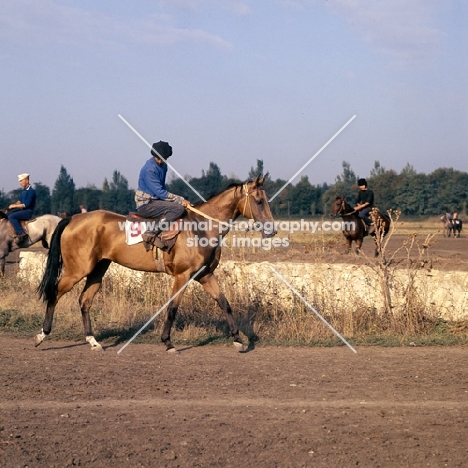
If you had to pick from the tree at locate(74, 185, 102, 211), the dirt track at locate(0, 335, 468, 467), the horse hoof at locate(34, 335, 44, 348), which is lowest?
the dirt track at locate(0, 335, 468, 467)

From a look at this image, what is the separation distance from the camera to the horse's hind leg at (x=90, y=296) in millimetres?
9923

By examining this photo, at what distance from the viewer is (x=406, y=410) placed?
21.5 feet

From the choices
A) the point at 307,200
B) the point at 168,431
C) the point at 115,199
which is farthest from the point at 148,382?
the point at 307,200

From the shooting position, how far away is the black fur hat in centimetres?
970

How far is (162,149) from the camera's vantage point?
9727 millimetres

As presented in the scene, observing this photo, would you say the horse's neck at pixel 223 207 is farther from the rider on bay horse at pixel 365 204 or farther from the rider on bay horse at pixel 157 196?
the rider on bay horse at pixel 365 204

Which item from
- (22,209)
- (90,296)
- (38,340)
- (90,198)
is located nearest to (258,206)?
(90,296)

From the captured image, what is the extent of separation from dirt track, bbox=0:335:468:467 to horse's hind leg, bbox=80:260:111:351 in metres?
0.29

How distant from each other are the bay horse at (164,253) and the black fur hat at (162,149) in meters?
0.86

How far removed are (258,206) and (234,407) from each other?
3587 mm

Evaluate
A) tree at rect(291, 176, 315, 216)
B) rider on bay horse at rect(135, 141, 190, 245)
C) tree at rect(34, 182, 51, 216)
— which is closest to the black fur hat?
rider on bay horse at rect(135, 141, 190, 245)

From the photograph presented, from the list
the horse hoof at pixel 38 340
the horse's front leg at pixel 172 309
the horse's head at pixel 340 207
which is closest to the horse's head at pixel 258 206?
the horse's front leg at pixel 172 309

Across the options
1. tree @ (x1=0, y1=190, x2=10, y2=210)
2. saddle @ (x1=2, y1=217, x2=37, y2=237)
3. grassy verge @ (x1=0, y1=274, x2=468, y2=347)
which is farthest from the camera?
tree @ (x1=0, y1=190, x2=10, y2=210)

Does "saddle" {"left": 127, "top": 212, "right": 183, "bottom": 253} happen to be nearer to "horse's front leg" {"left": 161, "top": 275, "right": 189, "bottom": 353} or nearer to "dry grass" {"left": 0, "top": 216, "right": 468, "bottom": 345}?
"horse's front leg" {"left": 161, "top": 275, "right": 189, "bottom": 353}
